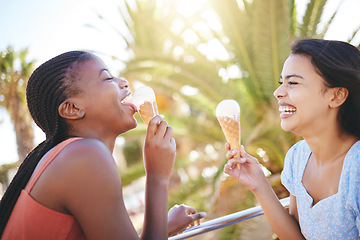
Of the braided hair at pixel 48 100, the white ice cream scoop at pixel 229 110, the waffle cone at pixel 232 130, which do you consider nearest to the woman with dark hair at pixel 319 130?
the waffle cone at pixel 232 130

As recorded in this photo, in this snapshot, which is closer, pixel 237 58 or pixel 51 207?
pixel 51 207

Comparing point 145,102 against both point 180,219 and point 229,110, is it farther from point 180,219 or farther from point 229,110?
point 180,219

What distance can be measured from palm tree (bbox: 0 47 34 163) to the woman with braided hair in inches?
388

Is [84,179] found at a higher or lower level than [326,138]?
higher

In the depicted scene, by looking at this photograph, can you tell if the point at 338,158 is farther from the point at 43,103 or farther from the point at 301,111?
the point at 43,103

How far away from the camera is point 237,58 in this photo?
6.16 metres

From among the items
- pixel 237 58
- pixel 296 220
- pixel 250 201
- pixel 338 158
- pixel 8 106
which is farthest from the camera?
pixel 8 106

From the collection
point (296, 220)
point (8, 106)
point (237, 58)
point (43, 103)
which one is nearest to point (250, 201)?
point (237, 58)

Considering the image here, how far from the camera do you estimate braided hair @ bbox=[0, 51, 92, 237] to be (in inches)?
62.2

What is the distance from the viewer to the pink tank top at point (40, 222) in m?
1.35

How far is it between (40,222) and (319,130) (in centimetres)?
157

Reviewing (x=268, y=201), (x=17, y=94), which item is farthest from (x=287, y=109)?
(x=17, y=94)

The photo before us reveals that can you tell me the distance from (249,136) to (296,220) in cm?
347

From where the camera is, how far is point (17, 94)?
10.9m
